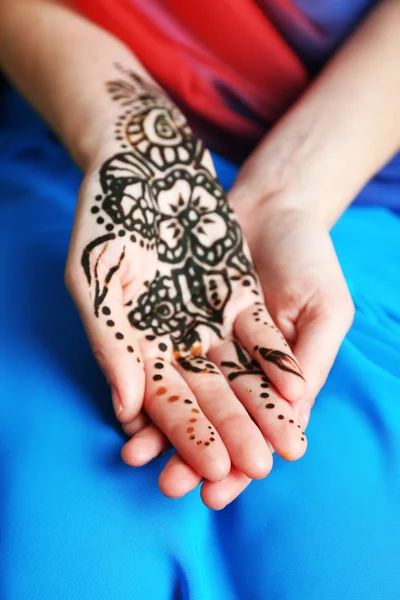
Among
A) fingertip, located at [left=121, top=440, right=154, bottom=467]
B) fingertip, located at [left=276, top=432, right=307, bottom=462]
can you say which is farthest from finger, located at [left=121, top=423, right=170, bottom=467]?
fingertip, located at [left=276, top=432, right=307, bottom=462]

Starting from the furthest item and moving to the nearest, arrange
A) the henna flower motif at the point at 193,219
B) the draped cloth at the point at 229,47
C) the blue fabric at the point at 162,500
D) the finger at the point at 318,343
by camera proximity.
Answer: the draped cloth at the point at 229,47 < the henna flower motif at the point at 193,219 < the finger at the point at 318,343 < the blue fabric at the point at 162,500

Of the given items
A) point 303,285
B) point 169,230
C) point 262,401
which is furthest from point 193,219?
point 262,401

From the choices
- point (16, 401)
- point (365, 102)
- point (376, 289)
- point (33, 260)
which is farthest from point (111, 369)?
point (365, 102)

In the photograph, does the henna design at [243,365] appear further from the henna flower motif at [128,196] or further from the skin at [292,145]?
the henna flower motif at [128,196]

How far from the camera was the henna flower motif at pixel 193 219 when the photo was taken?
28.3 inches

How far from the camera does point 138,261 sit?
0.65 m

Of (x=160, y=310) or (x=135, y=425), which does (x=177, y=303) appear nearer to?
(x=160, y=310)

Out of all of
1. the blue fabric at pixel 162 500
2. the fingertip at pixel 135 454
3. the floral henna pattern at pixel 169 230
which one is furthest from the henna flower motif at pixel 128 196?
the fingertip at pixel 135 454

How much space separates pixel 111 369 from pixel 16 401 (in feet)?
0.31

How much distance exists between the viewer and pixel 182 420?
540mm

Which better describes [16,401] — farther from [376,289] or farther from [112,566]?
[376,289]

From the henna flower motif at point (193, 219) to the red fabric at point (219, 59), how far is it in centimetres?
19

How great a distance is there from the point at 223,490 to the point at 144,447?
0.07 m

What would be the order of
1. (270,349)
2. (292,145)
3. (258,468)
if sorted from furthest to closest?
(292,145) < (270,349) < (258,468)
